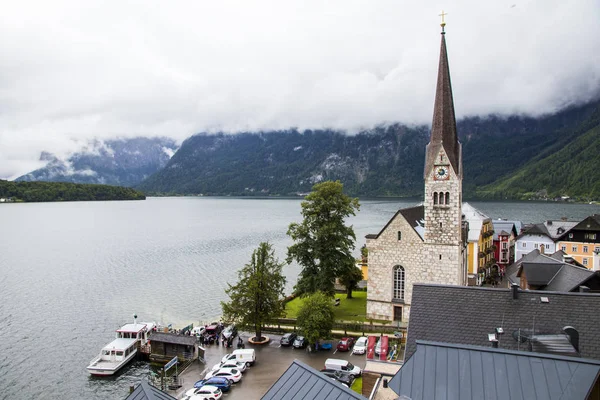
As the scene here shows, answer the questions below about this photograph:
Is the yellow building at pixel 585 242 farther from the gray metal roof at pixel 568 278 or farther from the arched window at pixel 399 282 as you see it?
the arched window at pixel 399 282

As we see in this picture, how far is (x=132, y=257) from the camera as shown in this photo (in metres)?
97.4

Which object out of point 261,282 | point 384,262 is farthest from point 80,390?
point 384,262

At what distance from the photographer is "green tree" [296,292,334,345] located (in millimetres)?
37500

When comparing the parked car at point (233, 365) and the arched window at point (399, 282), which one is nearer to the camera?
the parked car at point (233, 365)

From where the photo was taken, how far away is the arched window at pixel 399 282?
143ft

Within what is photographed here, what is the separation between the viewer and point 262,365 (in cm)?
3559

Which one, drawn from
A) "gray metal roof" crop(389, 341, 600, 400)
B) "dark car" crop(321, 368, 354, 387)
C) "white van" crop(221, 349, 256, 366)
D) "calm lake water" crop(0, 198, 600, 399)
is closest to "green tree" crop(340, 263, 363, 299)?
"white van" crop(221, 349, 256, 366)

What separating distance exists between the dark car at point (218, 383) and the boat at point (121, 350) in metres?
10.9

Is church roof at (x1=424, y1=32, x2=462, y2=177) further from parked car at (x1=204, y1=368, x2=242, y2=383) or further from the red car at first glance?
parked car at (x1=204, y1=368, x2=242, y2=383)

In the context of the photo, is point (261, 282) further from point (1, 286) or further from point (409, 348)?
point (1, 286)

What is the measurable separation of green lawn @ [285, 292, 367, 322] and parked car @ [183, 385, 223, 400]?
1363cm

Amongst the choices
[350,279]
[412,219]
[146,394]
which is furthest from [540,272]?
[146,394]

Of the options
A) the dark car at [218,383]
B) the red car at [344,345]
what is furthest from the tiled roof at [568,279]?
the dark car at [218,383]

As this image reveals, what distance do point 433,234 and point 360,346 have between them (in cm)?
1213
